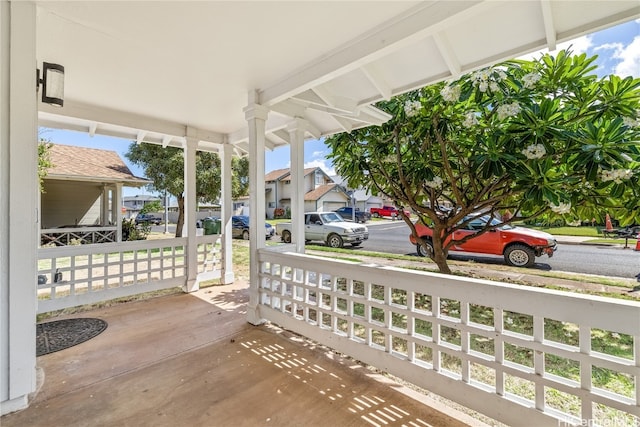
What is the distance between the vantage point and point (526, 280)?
5.30 m

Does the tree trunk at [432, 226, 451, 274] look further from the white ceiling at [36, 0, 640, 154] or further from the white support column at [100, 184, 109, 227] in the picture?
the white support column at [100, 184, 109, 227]

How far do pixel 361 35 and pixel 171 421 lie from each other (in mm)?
2958

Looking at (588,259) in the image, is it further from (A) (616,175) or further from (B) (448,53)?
(B) (448,53)

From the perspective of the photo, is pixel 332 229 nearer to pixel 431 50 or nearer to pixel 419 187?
pixel 419 187

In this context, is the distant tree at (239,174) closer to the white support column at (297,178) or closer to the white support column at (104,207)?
the white support column at (104,207)

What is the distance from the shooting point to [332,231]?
991cm

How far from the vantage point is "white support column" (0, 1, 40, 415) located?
1.75 metres

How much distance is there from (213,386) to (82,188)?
37.7 ft

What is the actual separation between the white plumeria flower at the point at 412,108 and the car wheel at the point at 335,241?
672 cm

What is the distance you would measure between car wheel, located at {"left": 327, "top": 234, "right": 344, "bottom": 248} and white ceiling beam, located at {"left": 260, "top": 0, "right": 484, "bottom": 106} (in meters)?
7.32

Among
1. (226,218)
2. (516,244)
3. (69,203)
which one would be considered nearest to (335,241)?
(516,244)

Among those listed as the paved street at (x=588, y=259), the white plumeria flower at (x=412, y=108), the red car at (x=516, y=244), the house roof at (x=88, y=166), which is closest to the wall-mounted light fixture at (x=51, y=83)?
the white plumeria flower at (x=412, y=108)

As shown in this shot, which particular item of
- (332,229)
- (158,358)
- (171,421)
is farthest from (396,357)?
(332,229)

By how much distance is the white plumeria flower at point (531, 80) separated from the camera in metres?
2.64
